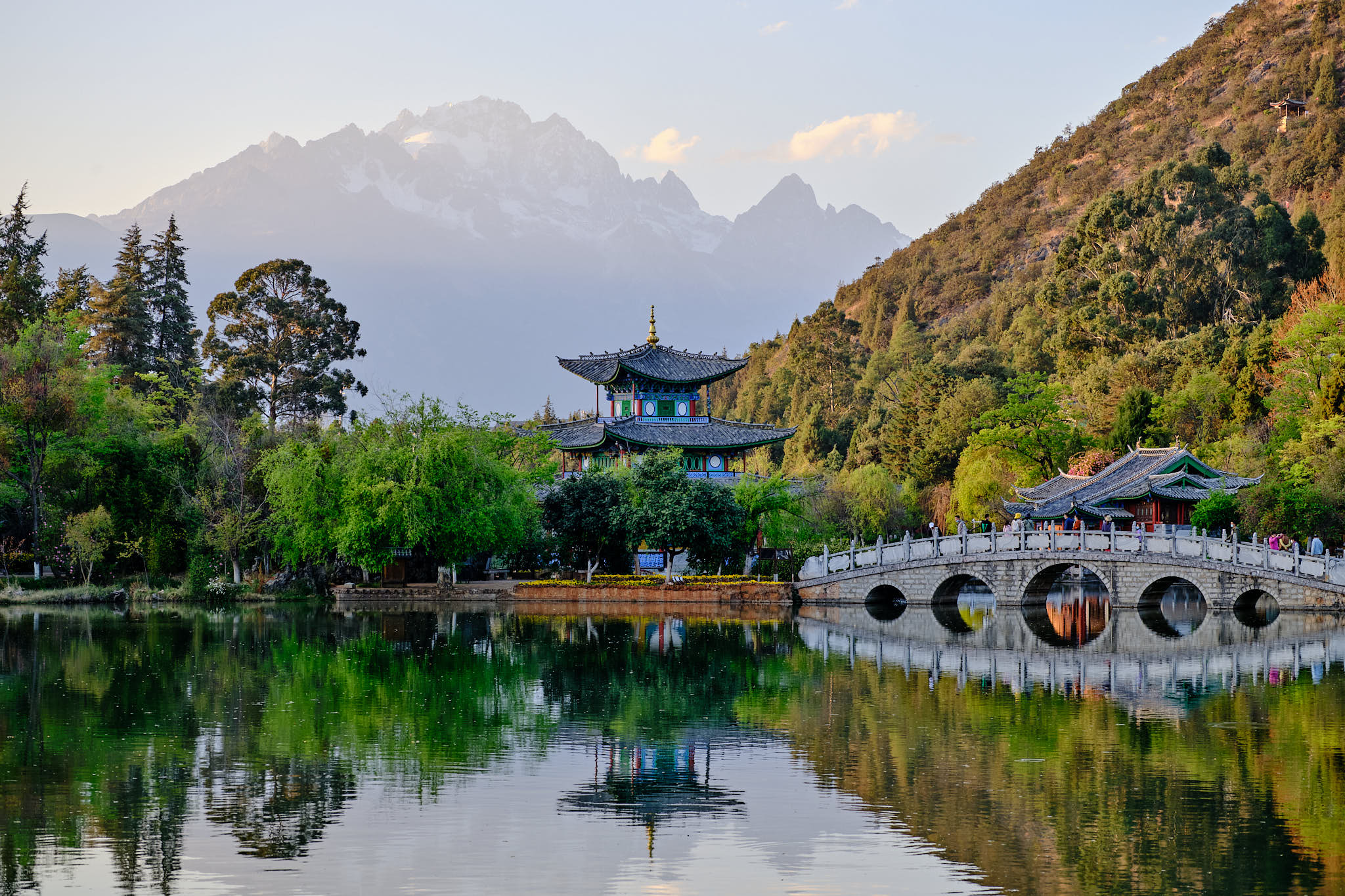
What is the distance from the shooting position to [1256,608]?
3362 cm

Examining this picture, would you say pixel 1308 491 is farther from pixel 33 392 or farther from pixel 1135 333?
pixel 33 392

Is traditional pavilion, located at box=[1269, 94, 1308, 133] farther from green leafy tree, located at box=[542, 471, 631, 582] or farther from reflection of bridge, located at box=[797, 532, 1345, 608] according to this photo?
green leafy tree, located at box=[542, 471, 631, 582]

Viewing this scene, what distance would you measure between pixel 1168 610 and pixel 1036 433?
14474 millimetres

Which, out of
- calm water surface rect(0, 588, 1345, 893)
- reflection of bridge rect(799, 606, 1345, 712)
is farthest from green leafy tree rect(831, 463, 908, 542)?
calm water surface rect(0, 588, 1345, 893)

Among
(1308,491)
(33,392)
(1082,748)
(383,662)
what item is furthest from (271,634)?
(1308,491)

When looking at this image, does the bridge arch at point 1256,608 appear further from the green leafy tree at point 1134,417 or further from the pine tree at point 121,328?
the pine tree at point 121,328

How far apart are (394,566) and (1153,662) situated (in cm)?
2255

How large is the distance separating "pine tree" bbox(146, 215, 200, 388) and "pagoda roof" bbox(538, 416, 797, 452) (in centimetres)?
1689

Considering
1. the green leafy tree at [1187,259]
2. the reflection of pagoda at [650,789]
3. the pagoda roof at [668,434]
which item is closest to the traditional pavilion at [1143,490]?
the pagoda roof at [668,434]

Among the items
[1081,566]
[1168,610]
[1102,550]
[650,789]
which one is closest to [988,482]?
[1168,610]

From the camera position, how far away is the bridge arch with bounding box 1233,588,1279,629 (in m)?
29.9

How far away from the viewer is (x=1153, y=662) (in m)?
23.0

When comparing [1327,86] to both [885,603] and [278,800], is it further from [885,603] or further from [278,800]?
[278,800]

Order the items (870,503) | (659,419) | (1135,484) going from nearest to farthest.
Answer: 1. (1135,484)
2. (659,419)
3. (870,503)
